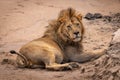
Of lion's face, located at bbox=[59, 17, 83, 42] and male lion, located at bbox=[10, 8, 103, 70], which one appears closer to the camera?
male lion, located at bbox=[10, 8, 103, 70]

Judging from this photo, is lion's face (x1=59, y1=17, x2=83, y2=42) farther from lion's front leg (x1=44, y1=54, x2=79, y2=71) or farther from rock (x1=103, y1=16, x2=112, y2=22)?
rock (x1=103, y1=16, x2=112, y2=22)

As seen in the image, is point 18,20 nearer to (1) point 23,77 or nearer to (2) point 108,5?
(2) point 108,5

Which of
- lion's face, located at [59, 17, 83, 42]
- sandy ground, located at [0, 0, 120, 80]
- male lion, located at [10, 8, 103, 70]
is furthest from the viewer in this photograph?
lion's face, located at [59, 17, 83, 42]

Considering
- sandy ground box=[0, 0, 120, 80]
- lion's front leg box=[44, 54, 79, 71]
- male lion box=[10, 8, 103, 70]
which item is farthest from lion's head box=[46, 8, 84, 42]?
sandy ground box=[0, 0, 120, 80]

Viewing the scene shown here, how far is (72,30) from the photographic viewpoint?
7.83 metres

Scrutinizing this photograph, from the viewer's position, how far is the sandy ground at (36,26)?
6996mm

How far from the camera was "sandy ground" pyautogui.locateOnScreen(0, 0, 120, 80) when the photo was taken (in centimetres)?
700

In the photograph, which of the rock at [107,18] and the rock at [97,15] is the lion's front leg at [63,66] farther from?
the rock at [97,15]

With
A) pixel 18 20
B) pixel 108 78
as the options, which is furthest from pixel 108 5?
pixel 108 78

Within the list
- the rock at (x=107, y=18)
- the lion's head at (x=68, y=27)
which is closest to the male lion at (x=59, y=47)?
the lion's head at (x=68, y=27)

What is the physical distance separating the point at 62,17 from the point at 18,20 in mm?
3941

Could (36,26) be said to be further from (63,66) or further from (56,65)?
(63,66)

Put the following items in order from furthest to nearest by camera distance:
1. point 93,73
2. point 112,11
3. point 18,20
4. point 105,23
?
point 112,11
point 18,20
point 105,23
point 93,73

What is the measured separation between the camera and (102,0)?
14234mm
